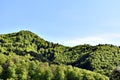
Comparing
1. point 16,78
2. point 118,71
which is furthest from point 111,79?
point 16,78

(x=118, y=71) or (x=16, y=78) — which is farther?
(x=16, y=78)

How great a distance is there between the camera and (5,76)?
651ft

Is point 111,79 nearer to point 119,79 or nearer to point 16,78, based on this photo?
point 119,79

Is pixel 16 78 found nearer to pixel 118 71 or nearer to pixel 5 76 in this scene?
pixel 5 76

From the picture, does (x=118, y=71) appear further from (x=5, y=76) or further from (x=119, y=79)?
(x=5, y=76)

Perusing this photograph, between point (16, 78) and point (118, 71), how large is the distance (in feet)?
567

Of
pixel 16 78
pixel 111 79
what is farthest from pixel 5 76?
pixel 111 79

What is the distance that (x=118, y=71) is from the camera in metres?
28.5

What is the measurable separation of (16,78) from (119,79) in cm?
17373

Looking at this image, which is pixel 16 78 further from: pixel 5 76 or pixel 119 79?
pixel 119 79

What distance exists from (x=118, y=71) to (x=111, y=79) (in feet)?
2.47

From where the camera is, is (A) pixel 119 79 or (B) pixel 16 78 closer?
(A) pixel 119 79

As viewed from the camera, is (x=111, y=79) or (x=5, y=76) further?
(x=5, y=76)

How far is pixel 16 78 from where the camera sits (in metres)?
199
